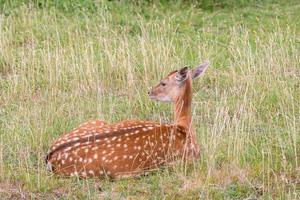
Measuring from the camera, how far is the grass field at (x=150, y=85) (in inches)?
251

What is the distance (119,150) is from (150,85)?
304cm

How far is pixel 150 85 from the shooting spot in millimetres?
9461

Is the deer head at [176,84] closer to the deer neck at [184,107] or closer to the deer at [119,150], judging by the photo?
the deer neck at [184,107]

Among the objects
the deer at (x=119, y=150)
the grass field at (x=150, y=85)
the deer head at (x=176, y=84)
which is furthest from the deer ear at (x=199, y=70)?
the deer at (x=119, y=150)

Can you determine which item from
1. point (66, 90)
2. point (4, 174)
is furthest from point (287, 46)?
point (4, 174)

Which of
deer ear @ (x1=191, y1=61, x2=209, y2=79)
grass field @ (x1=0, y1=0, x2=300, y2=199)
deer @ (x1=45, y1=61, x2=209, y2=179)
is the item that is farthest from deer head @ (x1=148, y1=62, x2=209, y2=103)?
deer @ (x1=45, y1=61, x2=209, y2=179)

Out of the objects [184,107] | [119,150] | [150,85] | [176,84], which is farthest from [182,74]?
[150,85]

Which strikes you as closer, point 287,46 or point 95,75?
point 95,75

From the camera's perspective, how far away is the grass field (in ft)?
20.9

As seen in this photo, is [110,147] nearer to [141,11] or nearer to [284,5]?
[141,11]

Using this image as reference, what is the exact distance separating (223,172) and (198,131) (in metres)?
1.37

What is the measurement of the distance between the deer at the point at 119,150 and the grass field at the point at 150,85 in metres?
0.09

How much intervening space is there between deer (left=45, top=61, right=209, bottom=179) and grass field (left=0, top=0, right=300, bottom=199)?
3.6 inches

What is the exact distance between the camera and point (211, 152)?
6.70 metres
